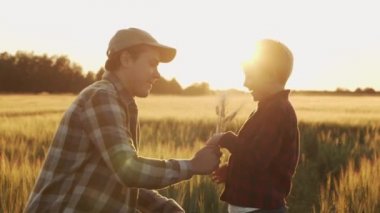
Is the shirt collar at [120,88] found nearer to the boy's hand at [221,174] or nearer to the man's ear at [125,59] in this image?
the man's ear at [125,59]

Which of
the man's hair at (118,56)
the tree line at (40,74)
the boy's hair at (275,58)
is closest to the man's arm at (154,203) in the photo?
the man's hair at (118,56)

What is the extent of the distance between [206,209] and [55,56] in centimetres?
5054

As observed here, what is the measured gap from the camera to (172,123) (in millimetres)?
14406

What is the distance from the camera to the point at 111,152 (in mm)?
2705

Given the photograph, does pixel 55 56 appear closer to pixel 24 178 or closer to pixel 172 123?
pixel 172 123

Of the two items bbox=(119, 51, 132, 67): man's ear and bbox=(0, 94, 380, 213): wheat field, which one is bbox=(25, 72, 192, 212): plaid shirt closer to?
bbox=(119, 51, 132, 67): man's ear

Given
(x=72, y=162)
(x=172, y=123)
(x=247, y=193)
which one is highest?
(x=72, y=162)

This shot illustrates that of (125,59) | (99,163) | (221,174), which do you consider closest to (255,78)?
(221,174)

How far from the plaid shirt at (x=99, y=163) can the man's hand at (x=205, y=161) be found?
0.21 feet

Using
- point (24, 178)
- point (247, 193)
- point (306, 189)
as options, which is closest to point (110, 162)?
point (247, 193)

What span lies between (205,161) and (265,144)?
1.37ft

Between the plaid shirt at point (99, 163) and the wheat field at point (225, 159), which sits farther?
the wheat field at point (225, 159)

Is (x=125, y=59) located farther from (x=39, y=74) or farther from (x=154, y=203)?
(x=39, y=74)

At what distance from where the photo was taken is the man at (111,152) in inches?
108
